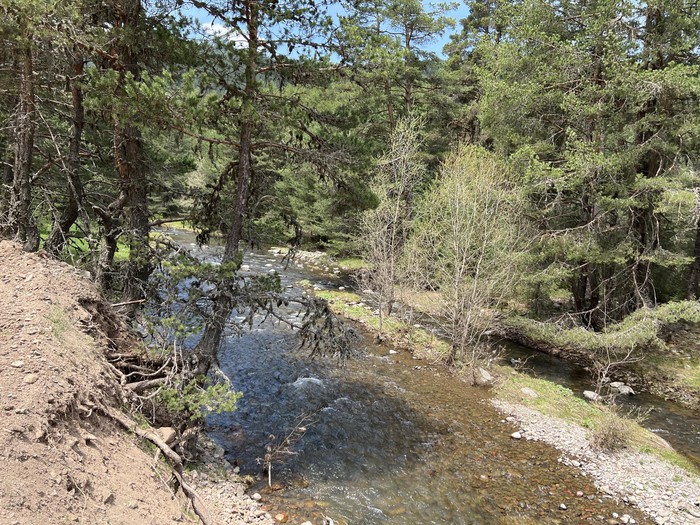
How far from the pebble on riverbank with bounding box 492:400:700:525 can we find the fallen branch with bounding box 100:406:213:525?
22.3ft

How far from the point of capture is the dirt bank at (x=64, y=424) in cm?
348

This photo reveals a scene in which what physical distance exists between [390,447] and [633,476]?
15.4 feet

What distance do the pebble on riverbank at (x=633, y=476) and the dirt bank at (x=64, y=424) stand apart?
21.1ft

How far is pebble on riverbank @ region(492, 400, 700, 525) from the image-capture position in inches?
277

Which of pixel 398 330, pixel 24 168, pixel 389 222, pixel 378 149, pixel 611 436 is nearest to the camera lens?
pixel 24 168

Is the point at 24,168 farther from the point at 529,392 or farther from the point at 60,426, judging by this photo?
the point at 529,392

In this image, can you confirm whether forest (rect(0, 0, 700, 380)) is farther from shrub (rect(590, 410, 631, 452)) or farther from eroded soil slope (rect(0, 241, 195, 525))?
shrub (rect(590, 410, 631, 452))

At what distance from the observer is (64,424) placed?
4090 mm

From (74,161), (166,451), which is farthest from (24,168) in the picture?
(166,451)

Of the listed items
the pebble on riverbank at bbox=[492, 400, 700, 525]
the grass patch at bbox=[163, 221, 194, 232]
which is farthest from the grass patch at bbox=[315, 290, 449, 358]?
the grass patch at bbox=[163, 221, 194, 232]

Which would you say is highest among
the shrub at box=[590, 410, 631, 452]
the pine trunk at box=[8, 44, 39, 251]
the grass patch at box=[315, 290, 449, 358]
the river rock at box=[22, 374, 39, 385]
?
the pine trunk at box=[8, 44, 39, 251]

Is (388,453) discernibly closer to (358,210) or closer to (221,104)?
(358,210)

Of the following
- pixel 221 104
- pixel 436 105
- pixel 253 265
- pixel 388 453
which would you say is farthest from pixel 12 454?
pixel 436 105

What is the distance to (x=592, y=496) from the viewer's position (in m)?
7.43
